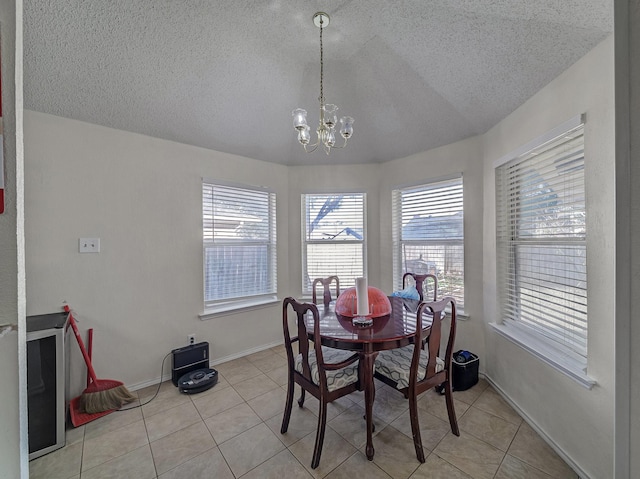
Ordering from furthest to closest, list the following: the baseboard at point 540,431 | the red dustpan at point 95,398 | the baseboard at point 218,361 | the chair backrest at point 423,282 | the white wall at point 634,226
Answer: the chair backrest at point 423,282
the baseboard at point 218,361
the red dustpan at point 95,398
the baseboard at point 540,431
the white wall at point 634,226

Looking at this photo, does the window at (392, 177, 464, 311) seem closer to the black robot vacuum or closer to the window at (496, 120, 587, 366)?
the window at (496, 120, 587, 366)

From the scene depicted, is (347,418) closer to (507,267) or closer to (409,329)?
(409,329)

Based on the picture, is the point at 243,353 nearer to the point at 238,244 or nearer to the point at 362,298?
the point at 238,244

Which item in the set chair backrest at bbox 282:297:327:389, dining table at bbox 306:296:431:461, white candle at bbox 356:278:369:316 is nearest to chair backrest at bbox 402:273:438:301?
dining table at bbox 306:296:431:461

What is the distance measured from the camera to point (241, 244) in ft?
10.5

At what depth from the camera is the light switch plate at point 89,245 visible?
2.21 metres

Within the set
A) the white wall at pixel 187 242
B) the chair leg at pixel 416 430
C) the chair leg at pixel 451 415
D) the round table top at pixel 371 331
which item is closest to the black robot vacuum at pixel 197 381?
the white wall at pixel 187 242

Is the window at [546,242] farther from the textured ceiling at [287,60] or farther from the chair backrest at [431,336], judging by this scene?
the chair backrest at [431,336]

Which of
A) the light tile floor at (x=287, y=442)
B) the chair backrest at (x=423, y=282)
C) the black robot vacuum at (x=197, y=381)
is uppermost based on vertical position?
the chair backrest at (x=423, y=282)

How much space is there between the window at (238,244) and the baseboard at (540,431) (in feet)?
Answer: 8.37

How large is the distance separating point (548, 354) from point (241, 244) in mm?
2989

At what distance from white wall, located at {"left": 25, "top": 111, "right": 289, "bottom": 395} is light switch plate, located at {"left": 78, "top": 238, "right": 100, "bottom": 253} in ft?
0.10

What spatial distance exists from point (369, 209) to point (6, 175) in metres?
3.20

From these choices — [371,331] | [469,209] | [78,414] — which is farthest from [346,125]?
[78,414]
